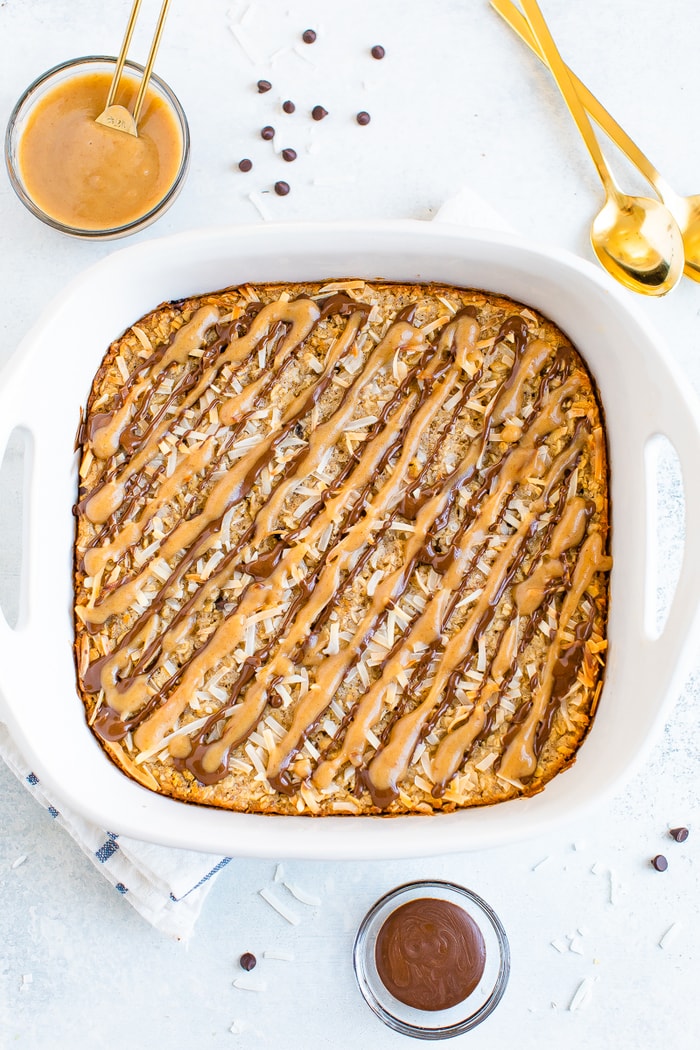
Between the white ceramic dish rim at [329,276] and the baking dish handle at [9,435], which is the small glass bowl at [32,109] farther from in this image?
the baking dish handle at [9,435]

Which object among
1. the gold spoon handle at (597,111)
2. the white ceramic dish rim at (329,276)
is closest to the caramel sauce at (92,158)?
the white ceramic dish rim at (329,276)

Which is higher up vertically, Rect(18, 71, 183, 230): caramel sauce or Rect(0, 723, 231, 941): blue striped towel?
Rect(18, 71, 183, 230): caramel sauce

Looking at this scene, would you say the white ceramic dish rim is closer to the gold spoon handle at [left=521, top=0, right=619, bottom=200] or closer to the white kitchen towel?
the white kitchen towel

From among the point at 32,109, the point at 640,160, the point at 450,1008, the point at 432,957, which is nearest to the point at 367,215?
the point at 640,160

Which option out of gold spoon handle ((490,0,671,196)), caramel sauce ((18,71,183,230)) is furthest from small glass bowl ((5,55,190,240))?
gold spoon handle ((490,0,671,196))

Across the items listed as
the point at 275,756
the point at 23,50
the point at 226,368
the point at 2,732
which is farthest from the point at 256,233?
the point at 2,732

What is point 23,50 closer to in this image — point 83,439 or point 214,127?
point 214,127

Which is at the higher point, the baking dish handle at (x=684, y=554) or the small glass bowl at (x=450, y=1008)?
the baking dish handle at (x=684, y=554)
